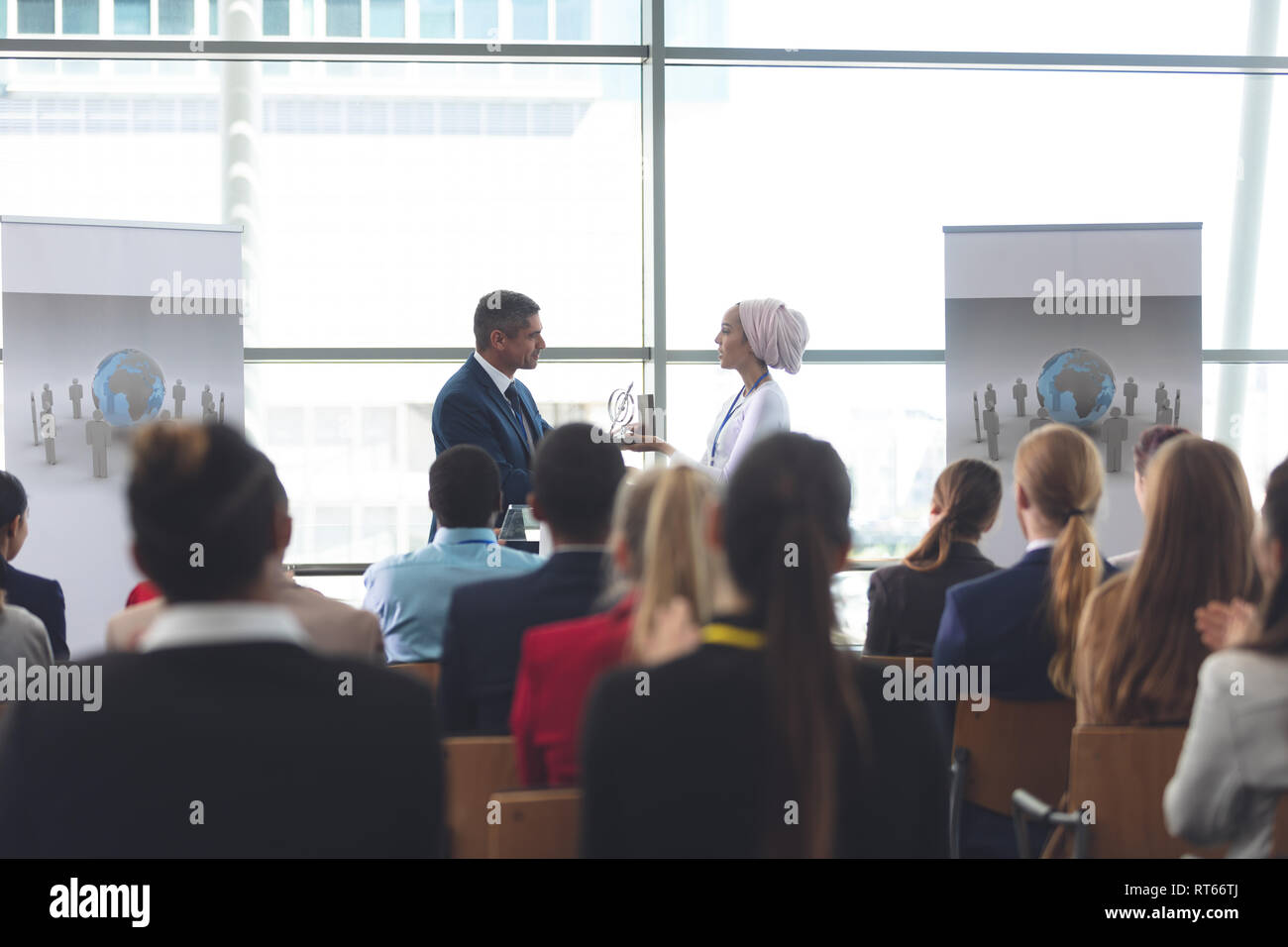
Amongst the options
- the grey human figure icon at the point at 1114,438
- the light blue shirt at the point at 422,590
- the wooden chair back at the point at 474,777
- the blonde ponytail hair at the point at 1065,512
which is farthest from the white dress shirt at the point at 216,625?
the grey human figure icon at the point at 1114,438

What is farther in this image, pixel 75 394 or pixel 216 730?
pixel 75 394

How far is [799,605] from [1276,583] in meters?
0.68

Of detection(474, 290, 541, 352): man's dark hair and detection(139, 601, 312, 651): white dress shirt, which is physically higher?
detection(474, 290, 541, 352): man's dark hair

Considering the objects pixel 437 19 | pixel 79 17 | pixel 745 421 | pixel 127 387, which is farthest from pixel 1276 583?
pixel 79 17

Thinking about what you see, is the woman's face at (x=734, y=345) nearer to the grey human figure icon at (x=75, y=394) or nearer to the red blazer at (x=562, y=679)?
the grey human figure icon at (x=75, y=394)

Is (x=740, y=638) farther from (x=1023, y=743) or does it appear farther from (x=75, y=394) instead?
(x=75, y=394)

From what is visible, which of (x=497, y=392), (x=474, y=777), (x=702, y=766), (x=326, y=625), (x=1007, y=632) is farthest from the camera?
(x=497, y=392)

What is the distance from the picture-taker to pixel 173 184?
17.7ft

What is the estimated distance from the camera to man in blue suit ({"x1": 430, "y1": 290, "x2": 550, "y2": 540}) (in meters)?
4.28

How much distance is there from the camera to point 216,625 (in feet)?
3.80

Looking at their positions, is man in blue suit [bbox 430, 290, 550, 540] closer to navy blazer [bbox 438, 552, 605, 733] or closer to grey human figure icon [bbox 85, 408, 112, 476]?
grey human figure icon [bbox 85, 408, 112, 476]

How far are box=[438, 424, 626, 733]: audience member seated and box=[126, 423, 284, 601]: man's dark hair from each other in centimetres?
81

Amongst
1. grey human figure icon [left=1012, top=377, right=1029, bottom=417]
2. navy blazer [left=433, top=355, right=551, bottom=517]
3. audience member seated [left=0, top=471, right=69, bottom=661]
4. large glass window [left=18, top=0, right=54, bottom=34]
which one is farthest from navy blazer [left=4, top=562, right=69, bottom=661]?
grey human figure icon [left=1012, top=377, right=1029, bottom=417]
